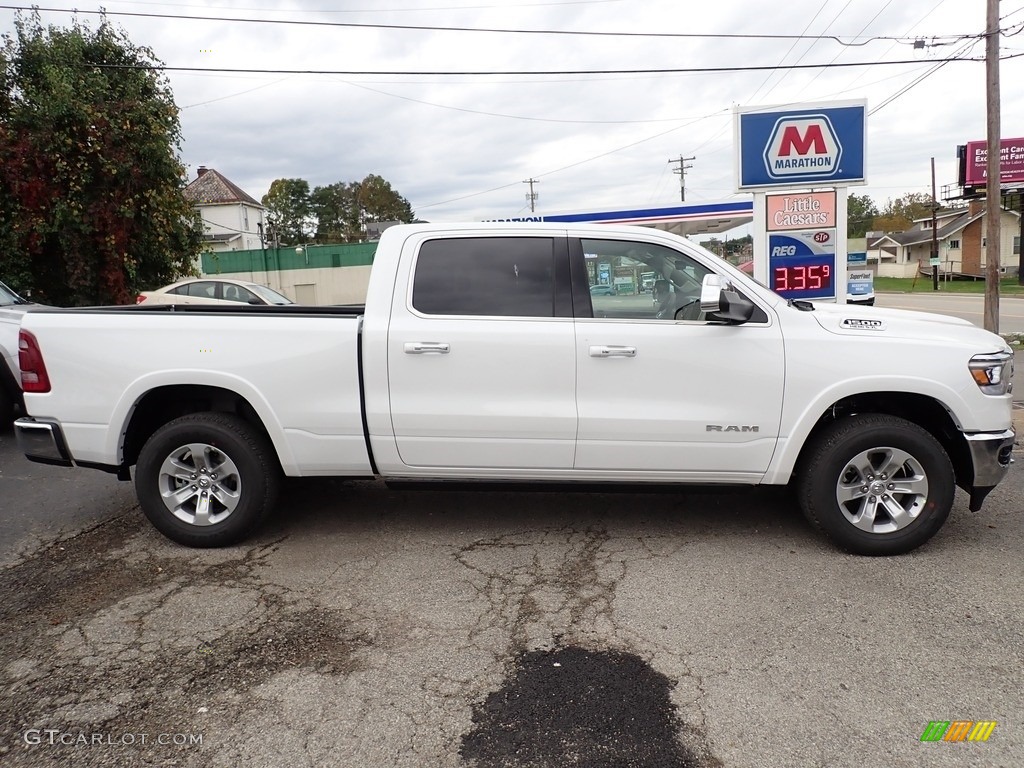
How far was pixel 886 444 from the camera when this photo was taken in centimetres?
426

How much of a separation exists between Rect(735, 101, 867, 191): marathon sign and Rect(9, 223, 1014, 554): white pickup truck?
553 centimetres

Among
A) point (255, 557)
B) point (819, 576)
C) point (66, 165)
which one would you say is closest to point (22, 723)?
point (255, 557)

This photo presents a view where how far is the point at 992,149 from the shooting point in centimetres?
1435

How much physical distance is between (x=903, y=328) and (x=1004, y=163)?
5563 centimetres

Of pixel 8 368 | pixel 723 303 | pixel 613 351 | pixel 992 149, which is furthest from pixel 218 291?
pixel 992 149

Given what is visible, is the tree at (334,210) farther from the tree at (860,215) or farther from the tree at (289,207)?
the tree at (860,215)

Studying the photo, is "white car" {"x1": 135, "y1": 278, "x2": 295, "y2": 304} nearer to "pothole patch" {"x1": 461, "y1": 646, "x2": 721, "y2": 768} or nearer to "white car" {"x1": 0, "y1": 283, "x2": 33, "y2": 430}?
"white car" {"x1": 0, "y1": 283, "x2": 33, "y2": 430}

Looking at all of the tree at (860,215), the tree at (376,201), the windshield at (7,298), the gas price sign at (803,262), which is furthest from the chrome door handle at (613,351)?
the tree at (860,215)

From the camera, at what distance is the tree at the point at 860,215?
11475cm

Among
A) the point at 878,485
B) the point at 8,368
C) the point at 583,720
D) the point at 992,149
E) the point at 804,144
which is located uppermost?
the point at 992,149

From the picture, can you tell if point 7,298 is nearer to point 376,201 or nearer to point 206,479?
point 206,479

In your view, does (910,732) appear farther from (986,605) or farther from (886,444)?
(886,444)

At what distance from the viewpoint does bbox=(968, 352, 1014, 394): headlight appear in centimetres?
421

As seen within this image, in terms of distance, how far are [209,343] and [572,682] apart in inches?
109
